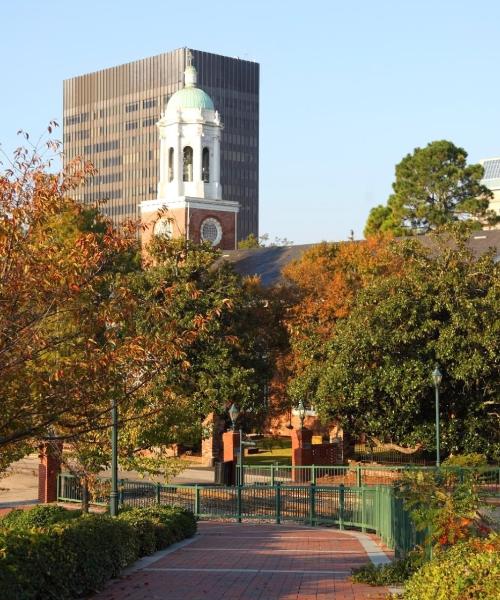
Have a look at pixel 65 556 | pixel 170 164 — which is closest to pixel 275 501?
pixel 65 556

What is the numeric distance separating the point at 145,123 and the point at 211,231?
103195 millimetres

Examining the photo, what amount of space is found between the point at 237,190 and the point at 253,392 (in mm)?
137892

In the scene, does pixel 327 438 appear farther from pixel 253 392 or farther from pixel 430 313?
pixel 430 313

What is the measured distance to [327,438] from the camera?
219 feet

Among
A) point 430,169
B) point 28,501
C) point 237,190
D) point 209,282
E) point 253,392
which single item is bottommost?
point 28,501

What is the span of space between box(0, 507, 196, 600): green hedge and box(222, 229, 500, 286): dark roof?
51.9 m

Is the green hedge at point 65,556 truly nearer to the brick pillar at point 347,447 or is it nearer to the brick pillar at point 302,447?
the brick pillar at point 302,447

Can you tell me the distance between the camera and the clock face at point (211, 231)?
3263 inches

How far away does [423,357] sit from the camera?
149ft

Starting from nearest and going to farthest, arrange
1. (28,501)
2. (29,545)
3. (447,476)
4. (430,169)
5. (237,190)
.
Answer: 1. (29,545)
2. (447,476)
3. (28,501)
4. (430,169)
5. (237,190)

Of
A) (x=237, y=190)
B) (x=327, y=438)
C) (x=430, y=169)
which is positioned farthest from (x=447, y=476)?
(x=237, y=190)

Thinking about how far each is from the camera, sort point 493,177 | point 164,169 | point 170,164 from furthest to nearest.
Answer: point 493,177 → point 164,169 → point 170,164

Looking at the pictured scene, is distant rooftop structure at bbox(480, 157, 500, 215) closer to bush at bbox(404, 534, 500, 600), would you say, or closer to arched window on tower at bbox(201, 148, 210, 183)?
arched window on tower at bbox(201, 148, 210, 183)

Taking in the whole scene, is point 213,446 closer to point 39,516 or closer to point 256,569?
point 39,516
